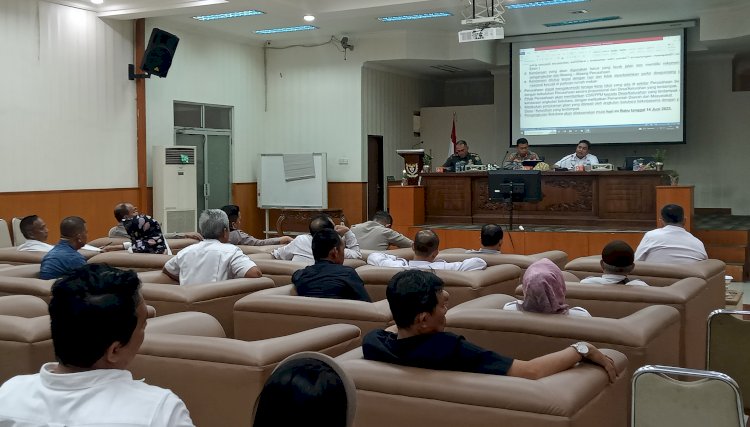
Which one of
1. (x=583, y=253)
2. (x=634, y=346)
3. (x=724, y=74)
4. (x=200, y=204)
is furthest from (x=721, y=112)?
(x=634, y=346)

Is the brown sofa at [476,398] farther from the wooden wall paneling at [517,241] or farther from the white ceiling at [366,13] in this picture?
the white ceiling at [366,13]

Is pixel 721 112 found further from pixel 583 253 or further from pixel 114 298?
pixel 114 298

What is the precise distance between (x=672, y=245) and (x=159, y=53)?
24.5 feet

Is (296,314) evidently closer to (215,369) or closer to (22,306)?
(215,369)

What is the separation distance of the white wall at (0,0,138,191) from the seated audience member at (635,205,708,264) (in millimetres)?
7464

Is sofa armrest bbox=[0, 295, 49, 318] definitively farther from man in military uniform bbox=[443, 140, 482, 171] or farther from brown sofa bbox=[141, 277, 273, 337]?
man in military uniform bbox=[443, 140, 482, 171]

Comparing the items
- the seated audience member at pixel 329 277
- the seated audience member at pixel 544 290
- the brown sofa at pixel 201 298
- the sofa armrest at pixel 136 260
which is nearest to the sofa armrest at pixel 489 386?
the seated audience member at pixel 544 290

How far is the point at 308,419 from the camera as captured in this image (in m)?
1.25

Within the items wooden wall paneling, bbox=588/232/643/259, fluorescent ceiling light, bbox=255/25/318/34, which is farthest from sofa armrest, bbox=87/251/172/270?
fluorescent ceiling light, bbox=255/25/318/34

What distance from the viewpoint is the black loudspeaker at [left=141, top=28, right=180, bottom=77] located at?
10469 mm

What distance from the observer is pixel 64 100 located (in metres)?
10.2

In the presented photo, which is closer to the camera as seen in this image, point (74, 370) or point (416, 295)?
point (74, 370)

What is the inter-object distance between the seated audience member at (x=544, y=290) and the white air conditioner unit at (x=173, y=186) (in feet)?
29.0

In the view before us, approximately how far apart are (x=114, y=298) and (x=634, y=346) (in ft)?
6.70
